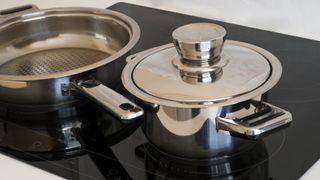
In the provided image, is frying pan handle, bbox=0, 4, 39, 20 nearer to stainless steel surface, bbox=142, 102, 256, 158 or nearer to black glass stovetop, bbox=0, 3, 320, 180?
black glass stovetop, bbox=0, 3, 320, 180

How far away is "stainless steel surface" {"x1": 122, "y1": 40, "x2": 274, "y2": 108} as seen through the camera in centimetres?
65

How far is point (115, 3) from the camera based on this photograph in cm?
121

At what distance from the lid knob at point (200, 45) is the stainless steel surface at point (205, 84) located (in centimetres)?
3

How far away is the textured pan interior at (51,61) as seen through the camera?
37.0 inches

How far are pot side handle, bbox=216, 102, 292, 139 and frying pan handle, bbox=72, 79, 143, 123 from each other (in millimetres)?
96

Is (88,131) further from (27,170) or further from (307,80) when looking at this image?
(307,80)

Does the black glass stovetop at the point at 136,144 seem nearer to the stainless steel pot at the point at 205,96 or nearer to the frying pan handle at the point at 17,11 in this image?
the stainless steel pot at the point at 205,96

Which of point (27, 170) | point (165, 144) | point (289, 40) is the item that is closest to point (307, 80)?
point (289, 40)

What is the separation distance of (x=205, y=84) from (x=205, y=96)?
3 cm

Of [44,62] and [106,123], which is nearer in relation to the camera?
[106,123]

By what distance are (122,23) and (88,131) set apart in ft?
0.82

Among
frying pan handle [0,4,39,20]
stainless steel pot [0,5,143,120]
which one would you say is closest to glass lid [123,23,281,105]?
stainless steel pot [0,5,143,120]

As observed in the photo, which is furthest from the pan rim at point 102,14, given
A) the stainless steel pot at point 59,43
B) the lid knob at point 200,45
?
the lid knob at point 200,45

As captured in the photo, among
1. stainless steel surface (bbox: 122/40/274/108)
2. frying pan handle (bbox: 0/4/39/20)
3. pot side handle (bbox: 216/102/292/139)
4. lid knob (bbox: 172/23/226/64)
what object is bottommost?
frying pan handle (bbox: 0/4/39/20)
